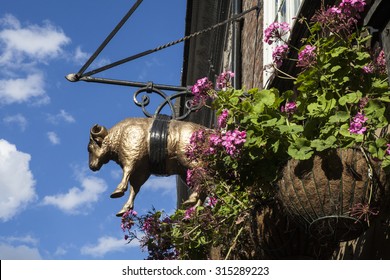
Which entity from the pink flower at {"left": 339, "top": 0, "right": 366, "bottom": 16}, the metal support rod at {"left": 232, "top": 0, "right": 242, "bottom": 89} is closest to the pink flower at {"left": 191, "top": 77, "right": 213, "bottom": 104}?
the pink flower at {"left": 339, "top": 0, "right": 366, "bottom": 16}

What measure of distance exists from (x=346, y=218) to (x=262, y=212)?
0.87 m

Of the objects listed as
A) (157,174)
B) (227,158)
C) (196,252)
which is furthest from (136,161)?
(227,158)

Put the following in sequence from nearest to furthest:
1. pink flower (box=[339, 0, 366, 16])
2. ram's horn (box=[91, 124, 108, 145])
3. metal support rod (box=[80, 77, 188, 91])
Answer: pink flower (box=[339, 0, 366, 16]) < ram's horn (box=[91, 124, 108, 145]) < metal support rod (box=[80, 77, 188, 91])

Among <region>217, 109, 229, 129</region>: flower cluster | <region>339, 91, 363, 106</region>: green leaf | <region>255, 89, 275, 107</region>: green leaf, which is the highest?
<region>255, 89, 275, 107</region>: green leaf

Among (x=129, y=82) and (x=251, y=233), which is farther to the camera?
(x=129, y=82)

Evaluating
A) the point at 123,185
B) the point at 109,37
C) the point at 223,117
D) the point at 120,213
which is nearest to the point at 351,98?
the point at 223,117

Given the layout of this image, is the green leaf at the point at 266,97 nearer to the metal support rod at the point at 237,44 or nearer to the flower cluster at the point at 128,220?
the flower cluster at the point at 128,220

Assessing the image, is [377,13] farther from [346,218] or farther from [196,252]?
[196,252]

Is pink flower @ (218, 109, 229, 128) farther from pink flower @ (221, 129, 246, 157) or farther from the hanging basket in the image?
the hanging basket

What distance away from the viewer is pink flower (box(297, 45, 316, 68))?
380 centimetres

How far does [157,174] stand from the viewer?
567cm

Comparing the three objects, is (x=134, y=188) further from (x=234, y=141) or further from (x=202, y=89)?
(x=234, y=141)

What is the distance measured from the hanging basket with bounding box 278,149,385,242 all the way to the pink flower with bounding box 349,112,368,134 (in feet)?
0.30

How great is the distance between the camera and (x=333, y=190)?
3.43m
